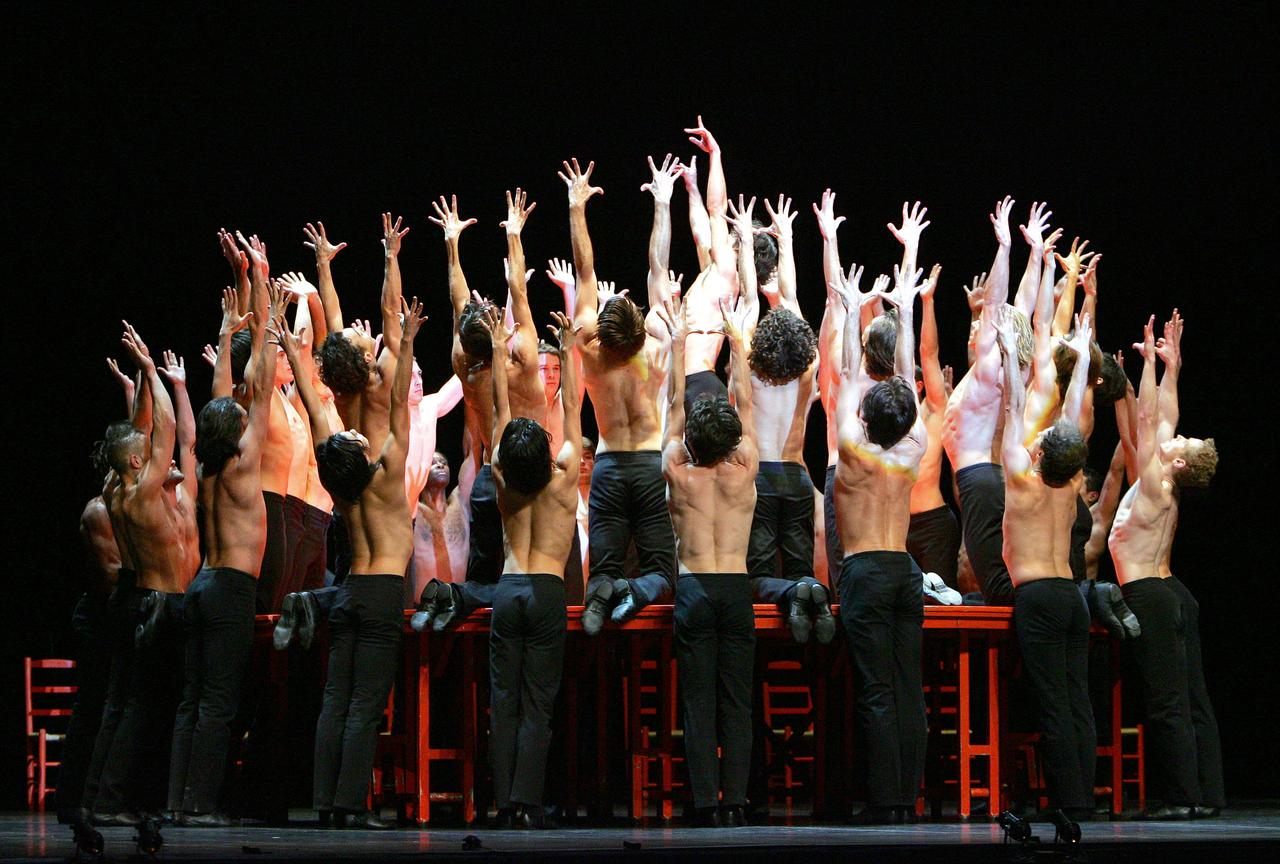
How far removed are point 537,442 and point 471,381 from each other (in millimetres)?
964

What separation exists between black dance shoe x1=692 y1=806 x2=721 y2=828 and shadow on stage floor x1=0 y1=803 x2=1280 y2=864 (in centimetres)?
12

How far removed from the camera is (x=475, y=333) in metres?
6.79

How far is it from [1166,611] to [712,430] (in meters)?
2.22

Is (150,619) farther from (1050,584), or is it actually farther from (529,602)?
(1050,584)

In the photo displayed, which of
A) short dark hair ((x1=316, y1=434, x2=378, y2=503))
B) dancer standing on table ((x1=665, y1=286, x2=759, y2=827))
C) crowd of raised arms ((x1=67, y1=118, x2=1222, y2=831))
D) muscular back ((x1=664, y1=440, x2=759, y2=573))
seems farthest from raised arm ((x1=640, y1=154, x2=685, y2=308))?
short dark hair ((x1=316, y1=434, x2=378, y2=503))

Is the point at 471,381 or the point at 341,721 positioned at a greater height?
the point at 471,381

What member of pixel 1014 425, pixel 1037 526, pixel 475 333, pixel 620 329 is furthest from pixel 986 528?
pixel 475 333

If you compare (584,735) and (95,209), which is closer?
(584,735)

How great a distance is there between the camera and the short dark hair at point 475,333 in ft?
22.1

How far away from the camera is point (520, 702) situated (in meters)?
6.30

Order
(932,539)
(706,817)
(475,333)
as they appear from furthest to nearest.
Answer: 1. (932,539)
2. (475,333)
3. (706,817)

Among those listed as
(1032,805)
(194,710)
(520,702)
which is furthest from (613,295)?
(1032,805)

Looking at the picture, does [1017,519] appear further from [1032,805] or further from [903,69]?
[903,69]

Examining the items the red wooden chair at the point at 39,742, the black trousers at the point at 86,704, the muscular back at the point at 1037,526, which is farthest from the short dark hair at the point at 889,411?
the red wooden chair at the point at 39,742
